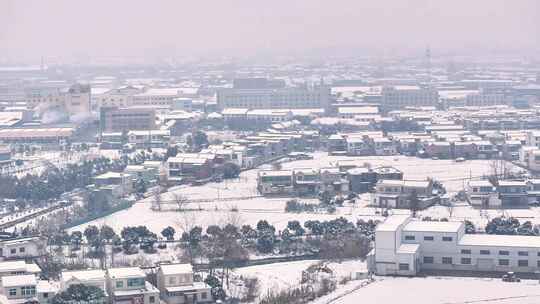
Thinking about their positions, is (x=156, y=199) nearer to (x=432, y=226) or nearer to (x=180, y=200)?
(x=180, y=200)

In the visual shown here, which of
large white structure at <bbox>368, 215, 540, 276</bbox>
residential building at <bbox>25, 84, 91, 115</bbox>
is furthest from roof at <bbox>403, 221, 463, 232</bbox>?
residential building at <bbox>25, 84, 91, 115</bbox>

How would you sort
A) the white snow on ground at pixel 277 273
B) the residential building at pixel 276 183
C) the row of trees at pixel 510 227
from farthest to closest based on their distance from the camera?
1. the residential building at pixel 276 183
2. the row of trees at pixel 510 227
3. the white snow on ground at pixel 277 273

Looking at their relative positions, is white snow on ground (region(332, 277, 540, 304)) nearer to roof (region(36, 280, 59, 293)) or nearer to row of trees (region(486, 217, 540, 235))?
row of trees (region(486, 217, 540, 235))

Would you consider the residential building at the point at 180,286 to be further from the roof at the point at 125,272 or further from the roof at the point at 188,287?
the roof at the point at 125,272

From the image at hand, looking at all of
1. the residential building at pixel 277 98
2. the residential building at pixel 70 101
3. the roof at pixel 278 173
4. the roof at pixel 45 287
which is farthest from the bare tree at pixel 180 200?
the residential building at pixel 277 98

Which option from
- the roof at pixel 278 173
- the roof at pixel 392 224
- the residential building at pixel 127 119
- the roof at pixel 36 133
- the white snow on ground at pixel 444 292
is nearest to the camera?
the white snow on ground at pixel 444 292

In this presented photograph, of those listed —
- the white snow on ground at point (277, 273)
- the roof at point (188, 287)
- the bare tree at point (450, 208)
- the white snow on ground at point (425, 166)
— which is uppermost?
the roof at point (188, 287)

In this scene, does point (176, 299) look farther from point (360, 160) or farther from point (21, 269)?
point (360, 160)
